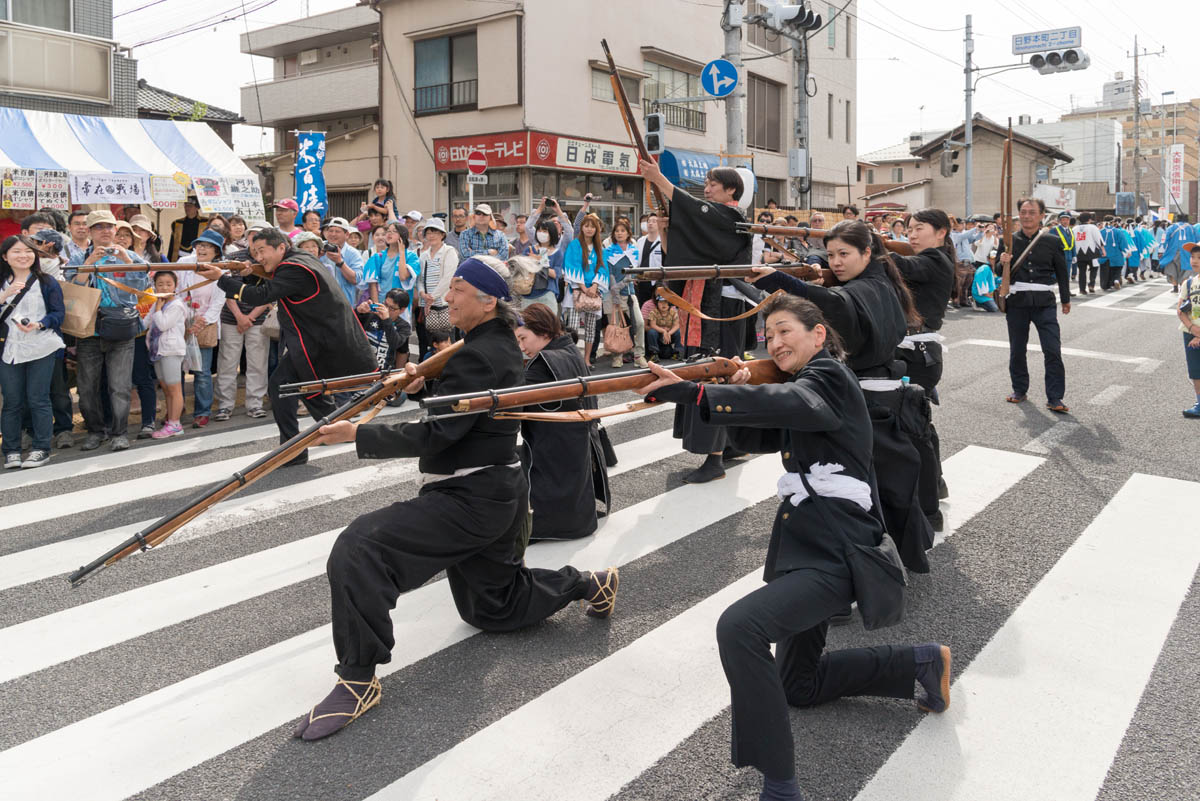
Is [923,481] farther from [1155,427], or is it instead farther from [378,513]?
[1155,427]

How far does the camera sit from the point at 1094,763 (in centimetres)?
318

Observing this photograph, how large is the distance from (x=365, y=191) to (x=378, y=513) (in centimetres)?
2381

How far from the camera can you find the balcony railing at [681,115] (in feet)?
82.7

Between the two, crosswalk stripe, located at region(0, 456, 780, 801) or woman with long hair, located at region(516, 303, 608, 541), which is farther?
woman with long hair, located at region(516, 303, 608, 541)

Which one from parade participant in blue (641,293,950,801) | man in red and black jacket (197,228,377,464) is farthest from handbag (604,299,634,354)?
parade participant in blue (641,293,950,801)

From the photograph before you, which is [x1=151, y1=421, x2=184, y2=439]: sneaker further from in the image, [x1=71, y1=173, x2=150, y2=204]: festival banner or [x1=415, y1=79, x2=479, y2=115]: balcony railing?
[x1=415, y1=79, x2=479, y2=115]: balcony railing

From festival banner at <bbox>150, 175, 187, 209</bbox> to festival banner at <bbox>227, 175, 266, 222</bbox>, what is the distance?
83 centimetres

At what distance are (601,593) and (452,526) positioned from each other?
1.02m

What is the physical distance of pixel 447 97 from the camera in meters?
23.2

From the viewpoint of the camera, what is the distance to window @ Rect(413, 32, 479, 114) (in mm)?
22625

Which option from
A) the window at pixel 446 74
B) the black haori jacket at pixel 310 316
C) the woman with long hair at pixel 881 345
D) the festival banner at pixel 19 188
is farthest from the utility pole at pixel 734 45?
the window at pixel 446 74

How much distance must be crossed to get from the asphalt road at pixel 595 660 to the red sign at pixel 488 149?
52.0 feet

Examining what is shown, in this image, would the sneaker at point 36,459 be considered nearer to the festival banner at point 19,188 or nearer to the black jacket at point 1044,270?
the festival banner at point 19,188

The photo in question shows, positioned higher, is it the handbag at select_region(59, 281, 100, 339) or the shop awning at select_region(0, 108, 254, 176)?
the shop awning at select_region(0, 108, 254, 176)
